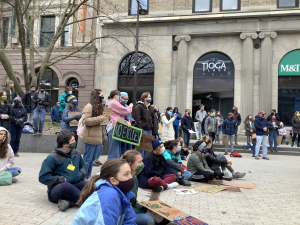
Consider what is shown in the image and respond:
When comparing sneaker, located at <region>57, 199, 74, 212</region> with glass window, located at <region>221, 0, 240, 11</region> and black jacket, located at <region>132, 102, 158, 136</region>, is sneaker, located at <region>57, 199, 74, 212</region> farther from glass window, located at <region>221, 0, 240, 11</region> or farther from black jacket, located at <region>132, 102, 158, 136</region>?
glass window, located at <region>221, 0, 240, 11</region>

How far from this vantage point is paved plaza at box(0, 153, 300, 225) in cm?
421

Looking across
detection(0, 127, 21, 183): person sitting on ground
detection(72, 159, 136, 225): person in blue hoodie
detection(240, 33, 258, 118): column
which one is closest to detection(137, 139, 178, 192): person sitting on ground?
detection(0, 127, 21, 183): person sitting on ground

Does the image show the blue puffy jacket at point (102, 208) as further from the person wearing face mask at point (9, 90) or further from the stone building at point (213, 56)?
the stone building at point (213, 56)

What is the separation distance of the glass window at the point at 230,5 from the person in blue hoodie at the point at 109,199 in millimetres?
19584

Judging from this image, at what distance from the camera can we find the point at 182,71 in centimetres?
1986

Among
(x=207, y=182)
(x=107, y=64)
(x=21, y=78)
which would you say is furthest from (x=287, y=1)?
(x=21, y=78)

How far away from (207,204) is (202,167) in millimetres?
2119

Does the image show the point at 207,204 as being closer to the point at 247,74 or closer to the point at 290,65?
the point at 247,74

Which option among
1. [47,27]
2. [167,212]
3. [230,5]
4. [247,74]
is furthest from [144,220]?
[47,27]

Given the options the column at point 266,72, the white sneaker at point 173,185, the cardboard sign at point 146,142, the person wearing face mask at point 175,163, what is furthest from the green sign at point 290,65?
the white sneaker at point 173,185

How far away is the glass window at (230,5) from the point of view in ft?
64.7

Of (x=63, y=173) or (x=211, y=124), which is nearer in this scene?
(x=63, y=173)

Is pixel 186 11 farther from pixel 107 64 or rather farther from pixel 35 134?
pixel 35 134

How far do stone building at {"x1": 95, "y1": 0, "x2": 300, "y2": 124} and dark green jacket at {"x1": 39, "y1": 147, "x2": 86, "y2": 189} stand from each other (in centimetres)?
1448
